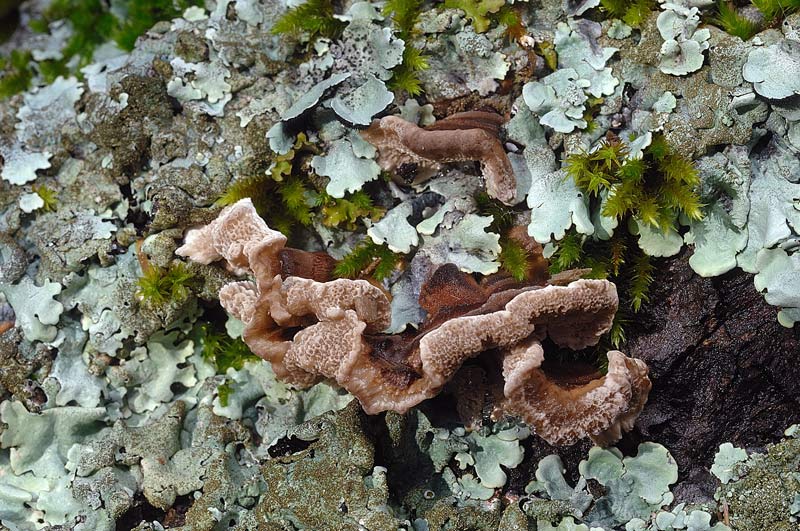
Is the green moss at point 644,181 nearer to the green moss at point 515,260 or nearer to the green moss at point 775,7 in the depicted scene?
the green moss at point 515,260

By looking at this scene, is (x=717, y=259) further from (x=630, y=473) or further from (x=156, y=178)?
(x=156, y=178)

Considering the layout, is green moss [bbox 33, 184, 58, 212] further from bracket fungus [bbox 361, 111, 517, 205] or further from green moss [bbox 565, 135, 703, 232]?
green moss [bbox 565, 135, 703, 232]

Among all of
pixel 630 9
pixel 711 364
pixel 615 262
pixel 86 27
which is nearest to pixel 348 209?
pixel 615 262

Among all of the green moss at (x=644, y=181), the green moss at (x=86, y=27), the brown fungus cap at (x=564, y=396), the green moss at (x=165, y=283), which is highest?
the green moss at (x=86, y=27)

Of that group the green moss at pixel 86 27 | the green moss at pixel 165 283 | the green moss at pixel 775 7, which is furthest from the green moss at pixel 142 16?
the green moss at pixel 775 7

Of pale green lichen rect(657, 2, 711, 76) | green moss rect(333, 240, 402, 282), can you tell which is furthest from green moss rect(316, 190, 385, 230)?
pale green lichen rect(657, 2, 711, 76)

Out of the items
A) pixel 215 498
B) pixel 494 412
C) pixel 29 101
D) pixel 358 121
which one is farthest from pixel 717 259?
pixel 29 101
